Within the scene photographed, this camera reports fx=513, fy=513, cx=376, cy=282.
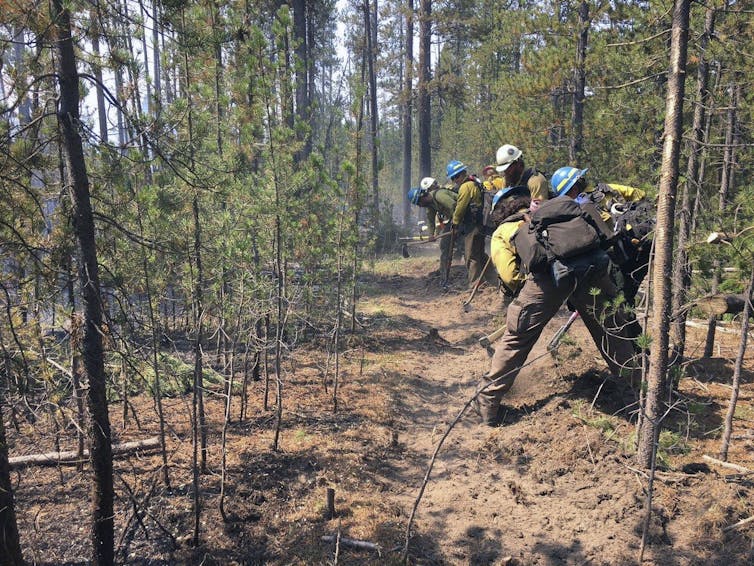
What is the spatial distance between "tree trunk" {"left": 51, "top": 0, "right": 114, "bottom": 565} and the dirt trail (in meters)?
2.16

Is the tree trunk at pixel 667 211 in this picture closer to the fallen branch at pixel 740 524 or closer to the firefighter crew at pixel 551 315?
the fallen branch at pixel 740 524

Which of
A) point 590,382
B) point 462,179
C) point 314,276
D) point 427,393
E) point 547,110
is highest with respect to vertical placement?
point 547,110

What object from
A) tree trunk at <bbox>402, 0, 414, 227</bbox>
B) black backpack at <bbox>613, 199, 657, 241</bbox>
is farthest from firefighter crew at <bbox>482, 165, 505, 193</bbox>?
tree trunk at <bbox>402, 0, 414, 227</bbox>

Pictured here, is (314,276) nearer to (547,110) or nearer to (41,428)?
(41,428)

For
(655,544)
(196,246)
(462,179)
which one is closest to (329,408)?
(196,246)

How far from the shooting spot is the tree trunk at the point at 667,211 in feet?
11.1

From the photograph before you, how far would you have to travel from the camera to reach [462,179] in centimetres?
1106

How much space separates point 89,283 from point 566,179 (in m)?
4.71

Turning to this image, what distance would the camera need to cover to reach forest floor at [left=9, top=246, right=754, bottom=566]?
3547 millimetres

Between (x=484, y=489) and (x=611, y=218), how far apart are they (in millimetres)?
2877

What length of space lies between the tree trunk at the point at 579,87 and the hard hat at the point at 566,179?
18.2 feet

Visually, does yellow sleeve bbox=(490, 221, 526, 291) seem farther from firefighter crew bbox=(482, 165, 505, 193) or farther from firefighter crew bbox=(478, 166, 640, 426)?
firefighter crew bbox=(482, 165, 505, 193)

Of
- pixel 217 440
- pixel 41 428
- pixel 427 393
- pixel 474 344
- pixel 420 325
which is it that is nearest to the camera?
pixel 217 440

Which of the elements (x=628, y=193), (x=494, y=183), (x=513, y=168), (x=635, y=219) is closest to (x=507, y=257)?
(x=635, y=219)
